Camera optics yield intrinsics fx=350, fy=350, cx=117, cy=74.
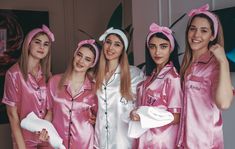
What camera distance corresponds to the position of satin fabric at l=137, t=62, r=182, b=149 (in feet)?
6.84

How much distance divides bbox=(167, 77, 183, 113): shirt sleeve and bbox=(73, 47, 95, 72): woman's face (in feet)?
1.93

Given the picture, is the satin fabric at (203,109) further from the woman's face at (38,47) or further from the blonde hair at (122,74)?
the woman's face at (38,47)

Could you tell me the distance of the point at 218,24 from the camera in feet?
6.50

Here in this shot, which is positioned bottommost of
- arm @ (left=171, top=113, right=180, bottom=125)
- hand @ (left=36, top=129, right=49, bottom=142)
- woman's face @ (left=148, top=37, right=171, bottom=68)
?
hand @ (left=36, top=129, right=49, bottom=142)

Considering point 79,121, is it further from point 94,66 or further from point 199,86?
point 199,86

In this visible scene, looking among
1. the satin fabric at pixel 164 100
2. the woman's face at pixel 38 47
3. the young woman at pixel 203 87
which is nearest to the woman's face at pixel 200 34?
the young woman at pixel 203 87

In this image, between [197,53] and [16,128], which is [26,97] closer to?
[16,128]

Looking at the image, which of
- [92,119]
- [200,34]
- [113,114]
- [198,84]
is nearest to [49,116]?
[92,119]

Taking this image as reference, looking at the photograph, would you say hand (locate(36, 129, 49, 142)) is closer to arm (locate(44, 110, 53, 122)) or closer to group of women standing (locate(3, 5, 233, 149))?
group of women standing (locate(3, 5, 233, 149))

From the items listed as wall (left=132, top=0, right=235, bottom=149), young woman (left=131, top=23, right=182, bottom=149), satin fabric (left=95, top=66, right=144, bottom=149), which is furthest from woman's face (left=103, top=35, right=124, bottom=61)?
wall (left=132, top=0, right=235, bottom=149)

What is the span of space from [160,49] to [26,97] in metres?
0.98

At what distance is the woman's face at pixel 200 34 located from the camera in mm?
1974

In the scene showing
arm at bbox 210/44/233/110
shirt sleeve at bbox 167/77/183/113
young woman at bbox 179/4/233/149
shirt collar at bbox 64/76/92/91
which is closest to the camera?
arm at bbox 210/44/233/110

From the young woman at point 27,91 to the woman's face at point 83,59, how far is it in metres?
0.26
